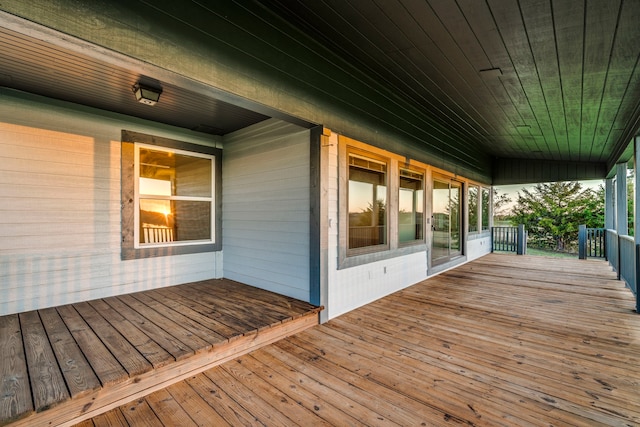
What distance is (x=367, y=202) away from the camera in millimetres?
4234

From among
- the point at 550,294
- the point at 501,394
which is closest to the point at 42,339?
the point at 501,394

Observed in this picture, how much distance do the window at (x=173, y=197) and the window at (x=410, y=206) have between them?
3.17 m

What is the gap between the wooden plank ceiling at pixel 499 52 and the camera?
240 cm

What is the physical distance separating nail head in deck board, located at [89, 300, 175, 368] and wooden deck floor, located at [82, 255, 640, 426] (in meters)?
0.22

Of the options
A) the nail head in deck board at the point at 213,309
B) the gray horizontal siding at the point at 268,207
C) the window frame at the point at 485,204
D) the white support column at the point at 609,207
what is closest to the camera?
the nail head in deck board at the point at 213,309

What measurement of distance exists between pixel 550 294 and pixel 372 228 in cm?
317

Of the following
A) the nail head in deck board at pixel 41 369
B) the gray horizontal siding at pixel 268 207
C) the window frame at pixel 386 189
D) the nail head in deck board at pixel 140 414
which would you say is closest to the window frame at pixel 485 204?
the window frame at pixel 386 189

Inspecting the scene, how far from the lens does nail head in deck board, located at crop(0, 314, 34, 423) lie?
1.60 m

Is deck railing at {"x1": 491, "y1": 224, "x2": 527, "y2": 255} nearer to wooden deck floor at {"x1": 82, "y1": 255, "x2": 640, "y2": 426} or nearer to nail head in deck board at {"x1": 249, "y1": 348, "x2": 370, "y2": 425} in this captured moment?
wooden deck floor at {"x1": 82, "y1": 255, "x2": 640, "y2": 426}

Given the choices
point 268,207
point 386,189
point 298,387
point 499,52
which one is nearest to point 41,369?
point 298,387

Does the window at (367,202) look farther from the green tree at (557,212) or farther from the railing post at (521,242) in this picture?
the green tree at (557,212)

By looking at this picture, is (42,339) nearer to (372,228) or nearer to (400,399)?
(400,399)

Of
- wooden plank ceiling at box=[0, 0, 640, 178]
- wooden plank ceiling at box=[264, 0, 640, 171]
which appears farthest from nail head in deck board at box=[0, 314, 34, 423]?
wooden plank ceiling at box=[264, 0, 640, 171]

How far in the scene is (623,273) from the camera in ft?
18.1
